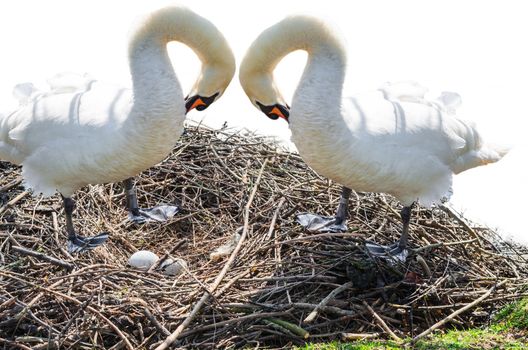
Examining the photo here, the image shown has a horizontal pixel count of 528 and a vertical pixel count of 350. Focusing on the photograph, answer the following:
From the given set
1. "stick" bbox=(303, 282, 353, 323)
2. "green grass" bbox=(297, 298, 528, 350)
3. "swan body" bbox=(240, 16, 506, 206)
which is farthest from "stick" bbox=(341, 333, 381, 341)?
"swan body" bbox=(240, 16, 506, 206)

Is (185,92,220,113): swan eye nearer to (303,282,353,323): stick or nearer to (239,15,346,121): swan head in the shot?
(239,15,346,121): swan head

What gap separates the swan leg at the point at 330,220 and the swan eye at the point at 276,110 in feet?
3.97

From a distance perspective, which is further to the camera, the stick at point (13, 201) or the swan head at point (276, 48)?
the stick at point (13, 201)

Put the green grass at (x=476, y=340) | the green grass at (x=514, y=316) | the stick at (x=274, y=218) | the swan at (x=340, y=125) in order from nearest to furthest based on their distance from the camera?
the green grass at (x=476, y=340) → the green grass at (x=514, y=316) → the swan at (x=340, y=125) → the stick at (x=274, y=218)

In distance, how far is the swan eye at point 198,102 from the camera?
595 cm

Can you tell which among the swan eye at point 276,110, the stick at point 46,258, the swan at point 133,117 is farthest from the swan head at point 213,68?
the stick at point 46,258

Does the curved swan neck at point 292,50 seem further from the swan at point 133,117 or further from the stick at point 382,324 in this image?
the stick at point 382,324

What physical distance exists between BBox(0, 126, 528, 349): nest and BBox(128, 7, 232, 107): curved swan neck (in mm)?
1359

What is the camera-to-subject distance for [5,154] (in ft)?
20.9

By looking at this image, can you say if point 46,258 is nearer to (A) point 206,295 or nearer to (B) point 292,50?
(A) point 206,295

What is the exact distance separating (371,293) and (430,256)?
3.10ft

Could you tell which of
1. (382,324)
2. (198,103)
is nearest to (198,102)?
(198,103)

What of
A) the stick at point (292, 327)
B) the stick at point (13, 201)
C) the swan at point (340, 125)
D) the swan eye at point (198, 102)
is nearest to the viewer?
the stick at point (292, 327)

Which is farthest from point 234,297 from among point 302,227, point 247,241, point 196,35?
point 196,35
